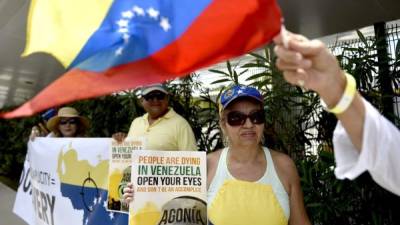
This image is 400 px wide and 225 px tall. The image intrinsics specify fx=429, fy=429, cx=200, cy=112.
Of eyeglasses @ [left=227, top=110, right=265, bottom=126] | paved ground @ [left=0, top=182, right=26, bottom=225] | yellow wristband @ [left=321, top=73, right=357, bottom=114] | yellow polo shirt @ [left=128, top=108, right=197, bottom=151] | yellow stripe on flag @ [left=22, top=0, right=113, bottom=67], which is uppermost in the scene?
yellow stripe on flag @ [left=22, top=0, right=113, bottom=67]

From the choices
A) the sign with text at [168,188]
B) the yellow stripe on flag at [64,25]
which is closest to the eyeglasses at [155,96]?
the sign with text at [168,188]

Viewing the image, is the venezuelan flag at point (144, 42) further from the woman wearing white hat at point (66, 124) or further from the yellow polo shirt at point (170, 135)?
the woman wearing white hat at point (66, 124)

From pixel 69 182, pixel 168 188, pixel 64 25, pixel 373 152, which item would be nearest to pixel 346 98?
pixel 373 152

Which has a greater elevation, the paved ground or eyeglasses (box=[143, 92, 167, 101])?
eyeglasses (box=[143, 92, 167, 101])

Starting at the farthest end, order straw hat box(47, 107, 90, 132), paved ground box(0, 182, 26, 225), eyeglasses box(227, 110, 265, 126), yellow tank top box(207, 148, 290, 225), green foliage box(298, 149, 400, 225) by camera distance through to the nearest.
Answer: paved ground box(0, 182, 26, 225) → straw hat box(47, 107, 90, 132) → green foliage box(298, 149, 400, 225) → eyeglasses box(227, 110, 265, 126) → yellow tank top box(207, 148, 290, 225)

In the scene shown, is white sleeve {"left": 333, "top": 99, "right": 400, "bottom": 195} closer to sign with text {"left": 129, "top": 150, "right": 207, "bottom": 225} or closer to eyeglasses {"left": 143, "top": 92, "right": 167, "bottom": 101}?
sign with text {"left": 129, "top": 150, "right": 207, "bottom": 225}

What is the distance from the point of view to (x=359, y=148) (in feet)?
3.65

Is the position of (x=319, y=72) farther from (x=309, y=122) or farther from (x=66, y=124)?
(x=66, y=124)

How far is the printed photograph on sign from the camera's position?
292 centimetres

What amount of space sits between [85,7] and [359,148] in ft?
3.27

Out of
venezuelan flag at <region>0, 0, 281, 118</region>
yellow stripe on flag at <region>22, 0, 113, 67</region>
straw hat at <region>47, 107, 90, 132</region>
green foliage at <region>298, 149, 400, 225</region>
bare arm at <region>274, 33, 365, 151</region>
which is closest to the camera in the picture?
bare arm at <region>274, 33, 365, 151</region>

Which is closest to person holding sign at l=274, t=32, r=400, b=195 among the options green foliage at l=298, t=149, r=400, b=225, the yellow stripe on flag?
the yellow stripe on flag

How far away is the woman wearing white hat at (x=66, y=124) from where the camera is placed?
431 centimetres

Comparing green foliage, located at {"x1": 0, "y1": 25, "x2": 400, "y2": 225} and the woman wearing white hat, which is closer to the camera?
green foliage, located at {"x1": 0, "y1": 25, "x2": 400, "y2": 225}
